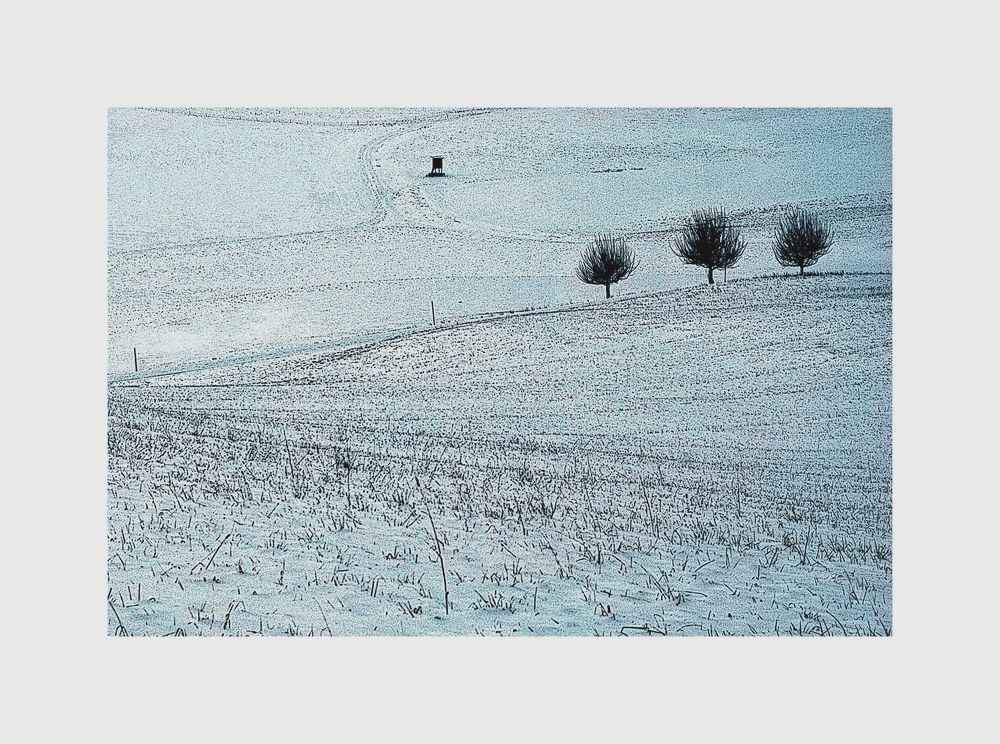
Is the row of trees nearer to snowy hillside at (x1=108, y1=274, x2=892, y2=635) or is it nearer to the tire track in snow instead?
snowy hillside at (x1=108, y1=274, x2=892, y2=635)

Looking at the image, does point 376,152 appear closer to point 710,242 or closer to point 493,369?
point 493,369

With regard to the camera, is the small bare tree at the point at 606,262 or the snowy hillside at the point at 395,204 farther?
the small bare tree at the point at 606,262

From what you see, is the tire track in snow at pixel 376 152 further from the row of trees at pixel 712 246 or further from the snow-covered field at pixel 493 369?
the row of trees at pixel 712 246

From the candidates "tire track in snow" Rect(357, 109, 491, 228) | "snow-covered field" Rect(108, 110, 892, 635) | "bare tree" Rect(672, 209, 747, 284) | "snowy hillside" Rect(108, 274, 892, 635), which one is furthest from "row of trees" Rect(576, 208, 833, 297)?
Result: "tire track in snow" Rect(357, 109, 491, 228)

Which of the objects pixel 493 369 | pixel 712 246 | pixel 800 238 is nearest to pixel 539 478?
pixel 493 369

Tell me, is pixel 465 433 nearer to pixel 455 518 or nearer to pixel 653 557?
pixel 455 518

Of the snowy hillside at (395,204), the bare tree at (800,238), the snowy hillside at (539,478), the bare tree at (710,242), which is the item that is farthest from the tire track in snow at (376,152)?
the bare tree at (800,238)

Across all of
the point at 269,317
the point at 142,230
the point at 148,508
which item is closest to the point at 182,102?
the point at 142,230
